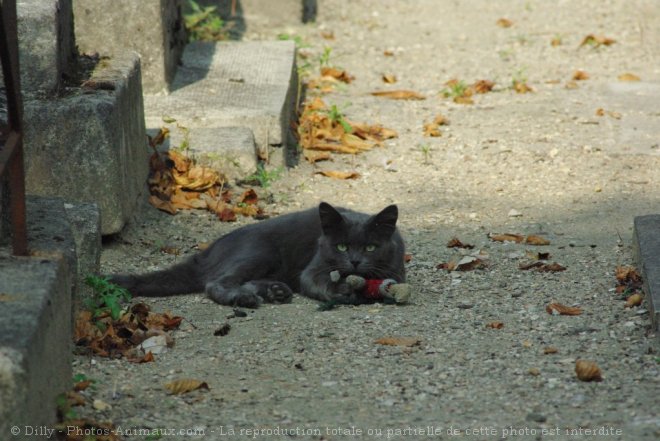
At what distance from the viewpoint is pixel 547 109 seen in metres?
8.28

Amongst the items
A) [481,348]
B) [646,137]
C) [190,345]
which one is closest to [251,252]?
[190,345]

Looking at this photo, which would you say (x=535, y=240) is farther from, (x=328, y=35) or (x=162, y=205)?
(x=328, y=35)

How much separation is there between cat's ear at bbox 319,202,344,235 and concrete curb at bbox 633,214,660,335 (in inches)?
56.4

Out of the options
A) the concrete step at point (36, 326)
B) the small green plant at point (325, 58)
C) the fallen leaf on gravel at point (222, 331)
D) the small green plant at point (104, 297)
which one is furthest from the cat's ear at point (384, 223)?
the small green plant at point (325, 58)

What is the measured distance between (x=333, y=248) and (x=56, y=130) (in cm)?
153

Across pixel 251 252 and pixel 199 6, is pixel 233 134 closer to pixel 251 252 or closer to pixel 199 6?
pixel 251 252

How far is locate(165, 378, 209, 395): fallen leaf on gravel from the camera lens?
12.1 feet

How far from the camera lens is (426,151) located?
7.44 meters

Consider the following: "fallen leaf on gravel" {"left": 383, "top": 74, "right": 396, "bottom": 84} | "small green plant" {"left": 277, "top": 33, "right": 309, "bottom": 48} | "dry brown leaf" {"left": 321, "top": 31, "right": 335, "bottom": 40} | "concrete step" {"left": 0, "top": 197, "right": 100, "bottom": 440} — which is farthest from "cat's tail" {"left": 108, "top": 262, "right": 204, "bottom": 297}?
"dry brown leaf" {"left": 321, "top": 31, "right": 335, "bottom": 40}

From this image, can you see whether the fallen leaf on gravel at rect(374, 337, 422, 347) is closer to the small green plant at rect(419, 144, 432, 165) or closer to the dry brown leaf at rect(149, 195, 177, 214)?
the dry brown leaf at rect(149, 195, 177, 214)

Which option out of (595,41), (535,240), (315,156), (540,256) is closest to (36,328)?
(540,256)

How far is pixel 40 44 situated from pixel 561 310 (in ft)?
9.41

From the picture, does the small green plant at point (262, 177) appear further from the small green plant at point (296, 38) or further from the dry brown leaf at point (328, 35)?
the dry brown leaf at point (328, 35)

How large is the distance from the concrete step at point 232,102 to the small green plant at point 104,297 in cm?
222
